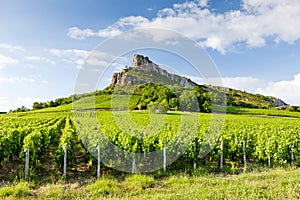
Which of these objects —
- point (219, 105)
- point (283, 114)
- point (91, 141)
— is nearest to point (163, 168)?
point (91, 141)

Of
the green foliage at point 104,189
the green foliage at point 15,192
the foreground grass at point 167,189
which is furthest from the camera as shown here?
the green foliage at point 104,189

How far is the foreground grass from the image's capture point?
630 centimetres

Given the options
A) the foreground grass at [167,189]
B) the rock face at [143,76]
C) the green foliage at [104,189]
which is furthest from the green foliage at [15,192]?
the rock face at [143,76]

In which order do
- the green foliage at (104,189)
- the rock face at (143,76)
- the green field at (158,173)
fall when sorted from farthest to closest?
the rock face at (143,76) → the green foliage at (104,189) → the green field at (158,173)

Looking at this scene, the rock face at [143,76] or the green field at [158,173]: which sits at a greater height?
the rock face at [143,76]

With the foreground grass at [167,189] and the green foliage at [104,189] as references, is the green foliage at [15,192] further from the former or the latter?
the green foliage at [104,189]

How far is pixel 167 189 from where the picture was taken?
7562 millimetres

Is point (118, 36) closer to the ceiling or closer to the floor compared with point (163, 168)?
closer to the ceiling

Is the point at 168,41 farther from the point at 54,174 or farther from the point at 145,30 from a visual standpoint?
the point at 54,174

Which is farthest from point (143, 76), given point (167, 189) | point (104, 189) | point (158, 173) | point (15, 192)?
point (15, 192)

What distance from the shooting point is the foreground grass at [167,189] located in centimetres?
630

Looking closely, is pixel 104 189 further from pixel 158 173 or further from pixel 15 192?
pixel 158 173

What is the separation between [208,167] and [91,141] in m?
4.97

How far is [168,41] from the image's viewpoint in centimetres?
948
